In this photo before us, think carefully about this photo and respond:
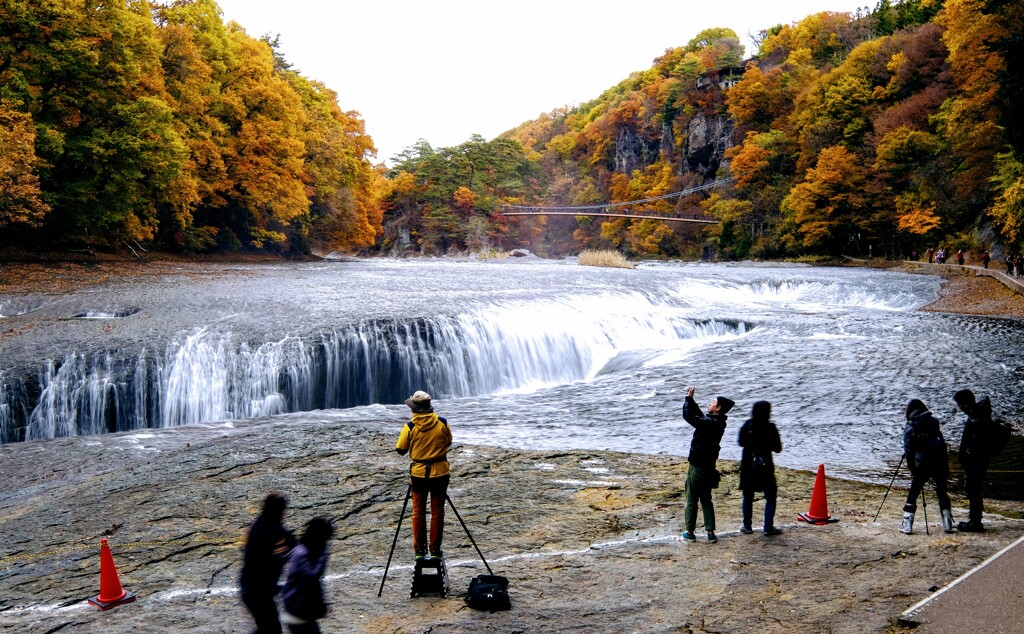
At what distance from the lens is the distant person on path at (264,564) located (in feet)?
16.6

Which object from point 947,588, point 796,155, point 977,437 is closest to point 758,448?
point 947,588

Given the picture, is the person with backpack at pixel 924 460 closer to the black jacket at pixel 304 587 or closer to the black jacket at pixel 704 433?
the black jacket at pixel 704 433

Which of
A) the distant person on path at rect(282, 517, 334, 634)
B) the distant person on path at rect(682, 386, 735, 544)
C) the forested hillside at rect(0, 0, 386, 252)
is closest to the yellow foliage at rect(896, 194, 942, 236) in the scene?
the forested hillside at rect(0, 0, 386, 252)

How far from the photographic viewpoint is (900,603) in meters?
6.26

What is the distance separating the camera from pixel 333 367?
18.0 metres

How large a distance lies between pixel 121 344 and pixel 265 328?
3561 mm

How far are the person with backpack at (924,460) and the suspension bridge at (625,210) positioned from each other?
79.4 m

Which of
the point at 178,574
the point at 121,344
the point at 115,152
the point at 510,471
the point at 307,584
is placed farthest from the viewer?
the point at 115,152

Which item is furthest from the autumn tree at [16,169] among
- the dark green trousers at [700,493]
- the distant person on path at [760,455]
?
the distant person on path at [760,455]

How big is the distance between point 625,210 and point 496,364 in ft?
316

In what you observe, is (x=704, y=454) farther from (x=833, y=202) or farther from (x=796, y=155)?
(x=796, y=155)

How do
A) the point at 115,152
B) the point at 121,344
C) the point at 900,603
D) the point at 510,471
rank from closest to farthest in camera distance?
the point at 900,603
the point at 510,471
the point at 121,344
the point at 115,152

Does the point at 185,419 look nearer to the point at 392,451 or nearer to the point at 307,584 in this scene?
the point at 392,451

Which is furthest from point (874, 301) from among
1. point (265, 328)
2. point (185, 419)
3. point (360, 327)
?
point (185, 419)
